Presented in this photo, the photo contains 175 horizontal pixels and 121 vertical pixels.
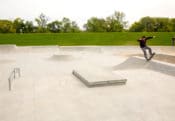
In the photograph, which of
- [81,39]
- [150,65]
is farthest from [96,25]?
[150,65]

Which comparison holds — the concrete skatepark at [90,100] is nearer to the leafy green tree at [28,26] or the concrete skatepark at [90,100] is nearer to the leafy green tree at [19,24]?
the leafy green tree at [28,26]

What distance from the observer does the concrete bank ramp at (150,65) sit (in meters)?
8.24

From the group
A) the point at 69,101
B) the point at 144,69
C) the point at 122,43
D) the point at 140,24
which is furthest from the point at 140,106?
the point at 140,24

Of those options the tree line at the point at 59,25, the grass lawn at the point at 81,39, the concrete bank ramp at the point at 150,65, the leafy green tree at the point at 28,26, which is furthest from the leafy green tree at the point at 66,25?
the concrete bank ramp at the point at 150,65

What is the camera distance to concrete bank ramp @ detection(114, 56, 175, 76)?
8.24 meters

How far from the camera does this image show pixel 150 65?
9672 millimetres

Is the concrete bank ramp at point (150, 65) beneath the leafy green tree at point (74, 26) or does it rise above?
beneath

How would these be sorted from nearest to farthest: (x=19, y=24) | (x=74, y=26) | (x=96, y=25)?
1. (x=19, y=24)
2. (x=96, y=25)
3. (x=74, y=26)

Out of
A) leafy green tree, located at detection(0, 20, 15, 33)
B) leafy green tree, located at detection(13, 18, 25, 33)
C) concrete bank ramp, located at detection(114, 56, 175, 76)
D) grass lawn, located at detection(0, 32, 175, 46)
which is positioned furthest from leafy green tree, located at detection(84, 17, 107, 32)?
concrete bank ramp, located at detection(114, 56, 175, 76)

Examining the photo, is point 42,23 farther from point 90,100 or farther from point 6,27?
point 90,100

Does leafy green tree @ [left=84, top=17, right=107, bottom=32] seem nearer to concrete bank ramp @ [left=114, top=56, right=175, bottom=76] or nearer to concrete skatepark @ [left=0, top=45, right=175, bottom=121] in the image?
concrete bank ramp @ [left=114, top=56, right=175, bottom=76]

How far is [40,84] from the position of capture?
722 centimetres

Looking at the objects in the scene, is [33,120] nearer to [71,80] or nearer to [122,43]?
[71,80]

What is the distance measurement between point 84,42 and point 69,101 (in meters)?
27.4
